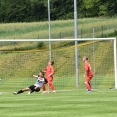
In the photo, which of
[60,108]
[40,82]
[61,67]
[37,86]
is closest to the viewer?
[60,108]

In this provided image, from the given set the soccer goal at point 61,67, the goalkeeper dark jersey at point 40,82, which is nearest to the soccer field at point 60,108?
the goalkeeper dark jersey at point 40,82

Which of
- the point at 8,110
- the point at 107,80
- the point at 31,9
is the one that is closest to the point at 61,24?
the point at 31,9

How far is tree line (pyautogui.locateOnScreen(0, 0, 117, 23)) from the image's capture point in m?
96.7

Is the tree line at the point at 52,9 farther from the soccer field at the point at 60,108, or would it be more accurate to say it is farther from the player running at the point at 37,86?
the soccer field at the point at 60,108

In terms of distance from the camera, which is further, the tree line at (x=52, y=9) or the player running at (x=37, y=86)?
the tree line at (x=52, y=9)

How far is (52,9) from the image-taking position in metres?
103

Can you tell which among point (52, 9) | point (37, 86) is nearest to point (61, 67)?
point (37, 86)

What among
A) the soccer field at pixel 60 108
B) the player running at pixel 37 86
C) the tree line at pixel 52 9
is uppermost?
the tree line at pixel 52 9

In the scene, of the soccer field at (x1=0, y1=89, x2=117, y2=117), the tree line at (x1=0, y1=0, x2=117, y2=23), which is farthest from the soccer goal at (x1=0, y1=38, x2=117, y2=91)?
the tree line at (x1=0, y1=0, x2=117, y2=23)

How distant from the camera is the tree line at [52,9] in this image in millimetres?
96669

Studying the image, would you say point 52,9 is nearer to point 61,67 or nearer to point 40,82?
point 61,67

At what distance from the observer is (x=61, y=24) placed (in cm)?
8588

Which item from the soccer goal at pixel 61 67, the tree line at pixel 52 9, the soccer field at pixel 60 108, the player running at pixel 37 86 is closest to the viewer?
the soccer field at pixel 60 108

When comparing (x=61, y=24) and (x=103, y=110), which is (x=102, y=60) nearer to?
(x=103, y=110)
